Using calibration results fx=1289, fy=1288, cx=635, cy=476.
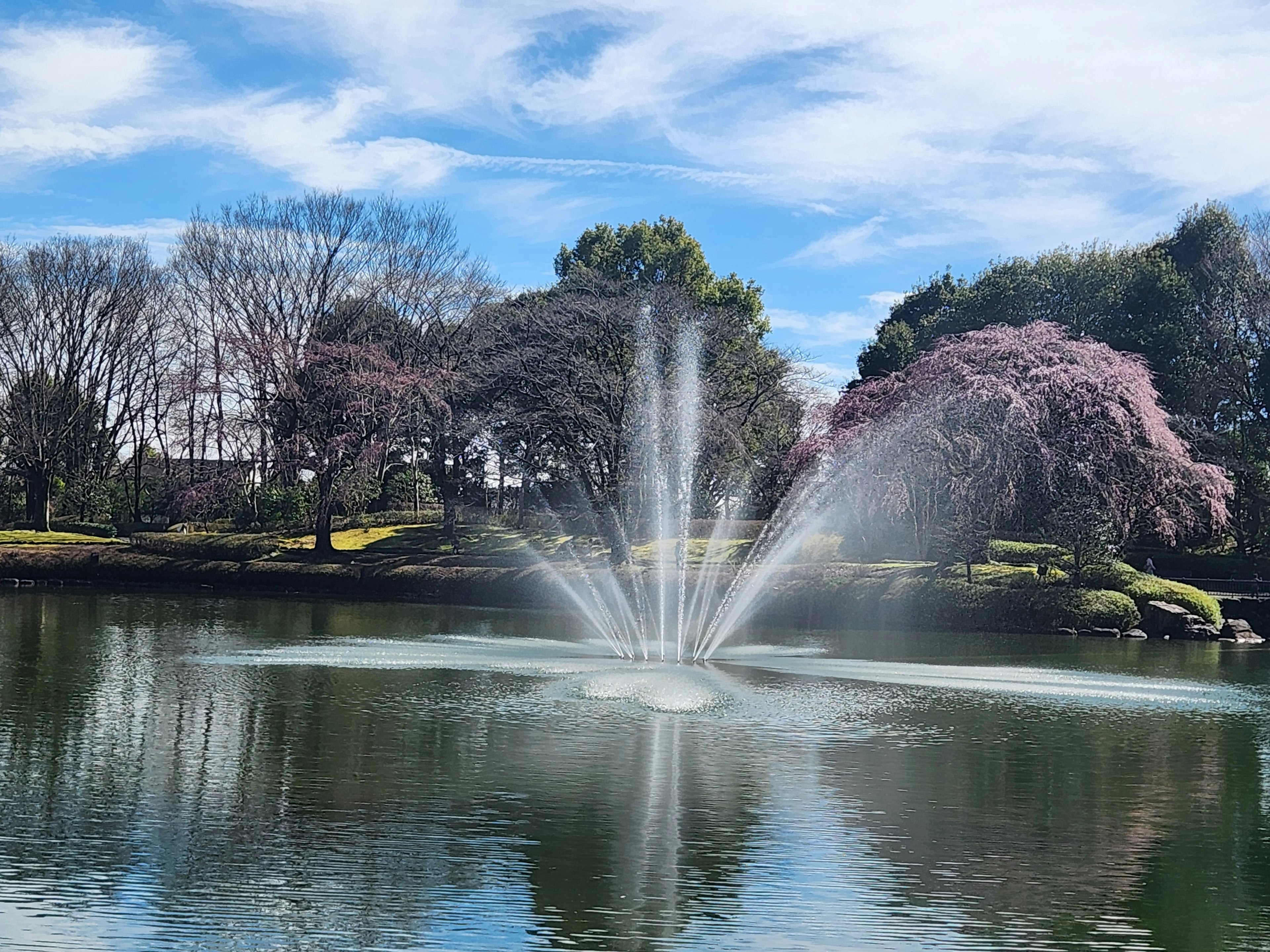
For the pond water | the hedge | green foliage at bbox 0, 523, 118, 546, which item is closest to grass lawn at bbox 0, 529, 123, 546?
green foliage at bbox 0, 523, 118, 546

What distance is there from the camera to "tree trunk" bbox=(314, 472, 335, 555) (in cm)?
4175

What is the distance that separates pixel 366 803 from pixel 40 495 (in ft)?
143

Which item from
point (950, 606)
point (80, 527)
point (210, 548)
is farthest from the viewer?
point (80, 527)

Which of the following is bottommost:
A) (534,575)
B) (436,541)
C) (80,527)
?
(534,575)

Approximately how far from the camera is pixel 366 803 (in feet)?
35.7

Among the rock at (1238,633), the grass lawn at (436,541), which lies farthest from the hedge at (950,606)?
the grass lawn at (436,541)

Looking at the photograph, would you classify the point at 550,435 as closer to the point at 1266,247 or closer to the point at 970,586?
the point at 970,586

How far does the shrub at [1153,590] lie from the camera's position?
2955 centimetres

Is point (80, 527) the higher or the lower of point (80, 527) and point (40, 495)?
the lower

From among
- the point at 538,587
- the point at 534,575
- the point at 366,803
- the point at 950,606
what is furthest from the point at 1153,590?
the point at 366,803

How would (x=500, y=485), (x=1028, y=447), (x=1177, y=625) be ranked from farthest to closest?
1. (x=500, y=485)
2. (x=1028, y=447)
3. (x=1177, y=625)

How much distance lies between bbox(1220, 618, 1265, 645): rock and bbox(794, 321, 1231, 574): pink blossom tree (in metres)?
2.92

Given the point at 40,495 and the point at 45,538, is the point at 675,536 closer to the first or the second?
the point at 45,538

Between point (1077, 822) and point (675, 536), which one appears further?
point (675, 536)
